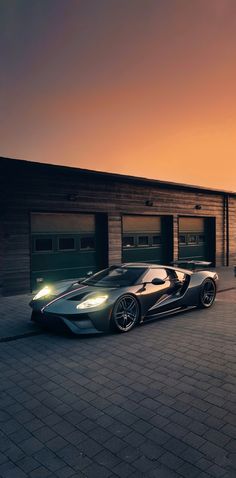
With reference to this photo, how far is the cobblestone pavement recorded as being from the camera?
2301 mm

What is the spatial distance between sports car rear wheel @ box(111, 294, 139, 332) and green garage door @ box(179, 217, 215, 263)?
1062 cm

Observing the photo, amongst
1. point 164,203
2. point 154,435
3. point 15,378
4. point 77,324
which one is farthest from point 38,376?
point 164,203

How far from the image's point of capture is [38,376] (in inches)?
152

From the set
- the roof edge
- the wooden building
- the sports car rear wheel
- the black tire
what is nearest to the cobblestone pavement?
the sports car rear wheel

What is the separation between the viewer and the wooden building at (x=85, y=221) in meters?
9.95

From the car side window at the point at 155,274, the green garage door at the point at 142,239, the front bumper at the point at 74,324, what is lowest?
the front bumper at the point at 74,324

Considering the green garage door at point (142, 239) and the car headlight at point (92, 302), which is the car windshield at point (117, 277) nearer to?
the car headlight at point (92, 302)

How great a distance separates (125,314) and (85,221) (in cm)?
695

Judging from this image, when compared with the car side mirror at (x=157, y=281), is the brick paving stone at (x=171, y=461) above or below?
below

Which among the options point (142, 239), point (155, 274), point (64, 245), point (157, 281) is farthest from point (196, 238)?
point (157, 281)

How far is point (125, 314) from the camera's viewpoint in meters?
5.68

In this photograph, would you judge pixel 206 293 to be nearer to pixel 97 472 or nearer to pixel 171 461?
pixel 171 461

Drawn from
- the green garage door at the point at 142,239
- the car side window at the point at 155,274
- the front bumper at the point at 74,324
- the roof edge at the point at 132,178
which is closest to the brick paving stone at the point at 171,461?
the front bumper at the point at 74,324

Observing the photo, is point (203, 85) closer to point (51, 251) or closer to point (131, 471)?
point (51, 251)
